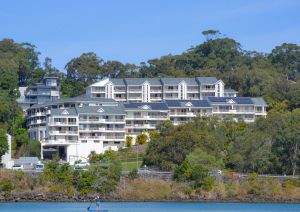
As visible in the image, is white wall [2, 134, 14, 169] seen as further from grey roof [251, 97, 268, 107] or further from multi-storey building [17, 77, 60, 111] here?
grey roof [251, 97, 268, 107]

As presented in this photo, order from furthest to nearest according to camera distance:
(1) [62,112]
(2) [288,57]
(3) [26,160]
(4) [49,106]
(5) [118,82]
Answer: (2) [288,57] → (5) [118,82] → (4) [49,106] → (1) [62,112] → (3) [26,160]

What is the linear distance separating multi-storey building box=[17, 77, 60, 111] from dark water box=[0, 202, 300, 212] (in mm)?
37914

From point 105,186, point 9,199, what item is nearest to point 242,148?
point 105,186

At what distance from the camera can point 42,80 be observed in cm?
10306

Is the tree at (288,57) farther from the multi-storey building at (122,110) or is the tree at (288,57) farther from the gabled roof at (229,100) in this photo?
the gabled roof at (229,100)

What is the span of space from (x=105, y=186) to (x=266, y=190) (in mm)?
11235

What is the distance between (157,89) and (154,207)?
3928 cm

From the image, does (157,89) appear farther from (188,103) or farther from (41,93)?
(41,93)

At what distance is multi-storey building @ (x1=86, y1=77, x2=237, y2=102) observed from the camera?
95.9 m

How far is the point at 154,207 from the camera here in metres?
58.3

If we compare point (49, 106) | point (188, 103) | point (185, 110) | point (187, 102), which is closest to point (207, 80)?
point (187, 102)

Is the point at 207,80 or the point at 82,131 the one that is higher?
the point at 207,80

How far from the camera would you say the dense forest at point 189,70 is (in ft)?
305

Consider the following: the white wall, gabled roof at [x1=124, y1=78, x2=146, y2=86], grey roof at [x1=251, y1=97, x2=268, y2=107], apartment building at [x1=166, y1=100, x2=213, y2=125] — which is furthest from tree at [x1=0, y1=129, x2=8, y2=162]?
grey roof at [x1=251, y1=97, x2=268, y2=107]
